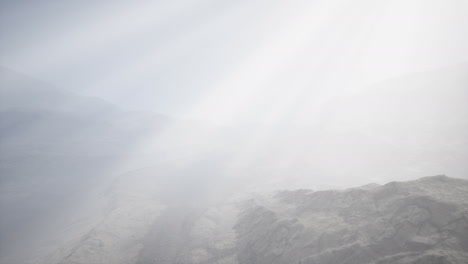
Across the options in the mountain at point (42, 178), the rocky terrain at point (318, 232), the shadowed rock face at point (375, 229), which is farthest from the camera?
the mountain at point (42, 178)

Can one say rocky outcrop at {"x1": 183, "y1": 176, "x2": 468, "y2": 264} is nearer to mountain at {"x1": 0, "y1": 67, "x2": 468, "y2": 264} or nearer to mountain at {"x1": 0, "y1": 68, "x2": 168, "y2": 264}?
mountain at {"x1": 0, "y1": 67, "x2": 468, "y2": 264}

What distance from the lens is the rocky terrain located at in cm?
1836

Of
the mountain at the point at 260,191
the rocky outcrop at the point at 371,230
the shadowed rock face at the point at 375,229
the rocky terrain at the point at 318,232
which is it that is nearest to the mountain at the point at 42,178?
the mountain at the point at 260,191

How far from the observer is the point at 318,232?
25906mm

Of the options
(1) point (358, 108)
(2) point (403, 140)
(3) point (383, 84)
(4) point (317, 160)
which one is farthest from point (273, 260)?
(3) point (383, 84)

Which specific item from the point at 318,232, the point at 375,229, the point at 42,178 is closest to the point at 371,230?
the point at 375,229

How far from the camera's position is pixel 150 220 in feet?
174

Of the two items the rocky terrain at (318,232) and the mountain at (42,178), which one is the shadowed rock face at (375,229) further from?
→ the mountain at (42,178)

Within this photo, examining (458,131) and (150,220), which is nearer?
(150,220)

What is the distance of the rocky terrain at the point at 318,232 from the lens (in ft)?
60.2

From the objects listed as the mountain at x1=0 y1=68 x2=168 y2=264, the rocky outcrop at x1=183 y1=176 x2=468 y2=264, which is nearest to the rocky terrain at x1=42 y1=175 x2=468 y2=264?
the rocky outcrop at x1=183 y1=176 x2=468 y2=264

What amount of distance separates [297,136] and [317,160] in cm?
4096

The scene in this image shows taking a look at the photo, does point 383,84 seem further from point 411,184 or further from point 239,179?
point 411,184

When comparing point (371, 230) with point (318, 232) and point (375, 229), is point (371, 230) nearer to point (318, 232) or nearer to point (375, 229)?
point (375, 229)
